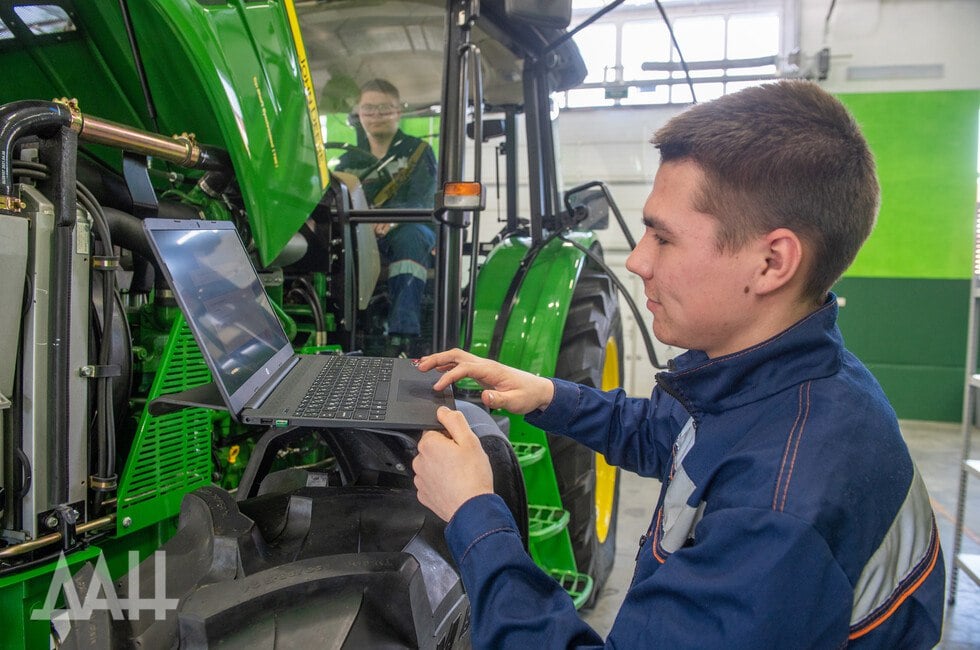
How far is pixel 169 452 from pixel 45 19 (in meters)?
0.97

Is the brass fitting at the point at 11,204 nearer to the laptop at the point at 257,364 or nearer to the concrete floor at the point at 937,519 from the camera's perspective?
the laptop at the point at 257,364

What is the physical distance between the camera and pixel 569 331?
8.30ft

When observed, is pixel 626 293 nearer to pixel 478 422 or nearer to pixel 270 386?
pixel 478 422

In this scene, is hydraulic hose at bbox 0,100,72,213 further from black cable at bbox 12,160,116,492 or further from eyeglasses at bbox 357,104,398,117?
eyeglasses at bbox 357,104,398,117

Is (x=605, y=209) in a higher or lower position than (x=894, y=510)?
higher

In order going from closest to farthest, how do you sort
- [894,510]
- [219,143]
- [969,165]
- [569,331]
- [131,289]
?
[894,510], [131,289], [219,143], [569,331], [969,165]

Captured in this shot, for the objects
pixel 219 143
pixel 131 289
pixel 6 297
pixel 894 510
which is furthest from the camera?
pixel 219 143


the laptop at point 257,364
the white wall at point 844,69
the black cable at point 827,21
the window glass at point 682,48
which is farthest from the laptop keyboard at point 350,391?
the black cable at point 827,21

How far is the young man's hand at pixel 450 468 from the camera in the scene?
37.9 inches

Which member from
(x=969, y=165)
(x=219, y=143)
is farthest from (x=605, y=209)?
(x=969, y=165)

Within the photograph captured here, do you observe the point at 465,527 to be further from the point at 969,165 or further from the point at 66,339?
the point at 969,165

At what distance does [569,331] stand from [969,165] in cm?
562

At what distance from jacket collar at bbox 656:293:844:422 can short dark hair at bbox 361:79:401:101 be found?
199cm

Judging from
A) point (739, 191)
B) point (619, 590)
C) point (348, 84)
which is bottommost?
point (619, 590)
